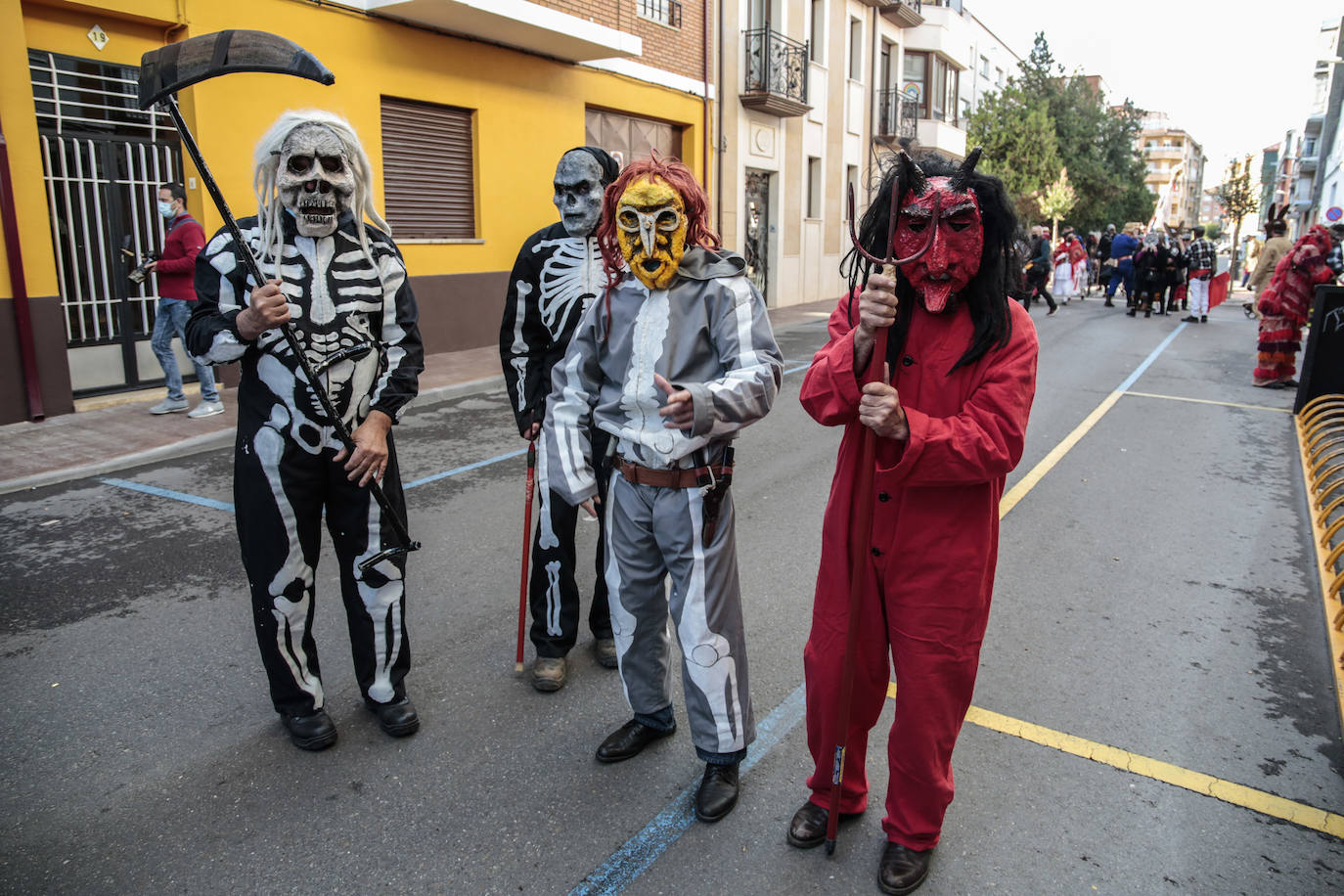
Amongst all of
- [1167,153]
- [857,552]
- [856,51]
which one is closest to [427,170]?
[857,552]

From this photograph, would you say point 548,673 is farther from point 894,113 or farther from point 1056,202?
point 1056,202

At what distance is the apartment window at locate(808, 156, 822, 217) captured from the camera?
24109 mm

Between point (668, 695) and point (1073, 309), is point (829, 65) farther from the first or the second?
point (668, 695)

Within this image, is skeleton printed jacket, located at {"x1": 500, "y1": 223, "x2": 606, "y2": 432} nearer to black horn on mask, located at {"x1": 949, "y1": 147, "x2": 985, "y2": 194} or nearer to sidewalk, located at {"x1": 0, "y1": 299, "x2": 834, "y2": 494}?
black horn on mask, located at {"x1": 949, "y1": 147, "x2": 985, "y2": 194}

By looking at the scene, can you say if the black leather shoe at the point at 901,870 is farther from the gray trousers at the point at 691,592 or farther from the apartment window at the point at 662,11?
the apartment window at the point at 662,11

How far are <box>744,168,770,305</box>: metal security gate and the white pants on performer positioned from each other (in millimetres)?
8601

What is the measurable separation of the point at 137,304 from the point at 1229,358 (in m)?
14.5

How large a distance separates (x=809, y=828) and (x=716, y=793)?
315 millimetres

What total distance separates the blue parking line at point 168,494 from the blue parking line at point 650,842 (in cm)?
434

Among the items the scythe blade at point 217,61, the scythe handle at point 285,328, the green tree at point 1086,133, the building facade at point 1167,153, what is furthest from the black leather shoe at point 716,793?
the building facade at point 1167,153

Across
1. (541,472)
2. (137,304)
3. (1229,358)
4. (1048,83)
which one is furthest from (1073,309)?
(1048,83)

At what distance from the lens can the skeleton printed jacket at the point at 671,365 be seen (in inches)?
113

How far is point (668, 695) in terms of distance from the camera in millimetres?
3359

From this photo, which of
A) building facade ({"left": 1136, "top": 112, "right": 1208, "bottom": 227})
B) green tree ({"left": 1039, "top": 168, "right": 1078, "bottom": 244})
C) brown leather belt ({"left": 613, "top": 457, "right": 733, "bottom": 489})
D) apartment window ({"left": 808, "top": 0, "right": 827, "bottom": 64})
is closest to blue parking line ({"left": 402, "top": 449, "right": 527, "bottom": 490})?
brown leather belt ({"left": 613, "top": 457, "right": 733, "bottom": 489})
